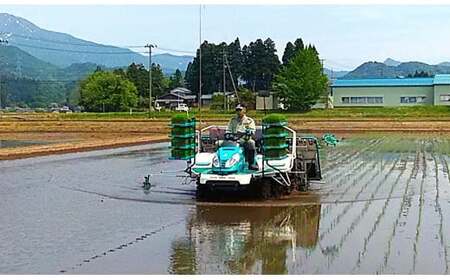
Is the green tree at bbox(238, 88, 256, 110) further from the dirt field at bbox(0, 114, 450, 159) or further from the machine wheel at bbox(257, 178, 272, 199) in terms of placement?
the machine wheel at bbox(257, 178, 272, 199)

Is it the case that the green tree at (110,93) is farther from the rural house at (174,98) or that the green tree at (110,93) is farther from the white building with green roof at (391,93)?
the white building with green roof at (391,93)

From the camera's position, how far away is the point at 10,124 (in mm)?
49000

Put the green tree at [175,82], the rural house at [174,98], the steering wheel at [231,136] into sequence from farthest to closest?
the green tree at [175,82]
the rural house at [174,98]
the steering wheel at [231,136]

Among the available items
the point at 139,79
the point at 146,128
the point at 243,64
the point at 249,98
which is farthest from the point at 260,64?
the point at 146,128

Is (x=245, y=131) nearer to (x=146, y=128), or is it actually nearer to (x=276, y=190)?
(x=276, y=190)

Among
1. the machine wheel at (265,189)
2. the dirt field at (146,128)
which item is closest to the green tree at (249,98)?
the dirt field at (146,128)

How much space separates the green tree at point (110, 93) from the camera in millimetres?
72463

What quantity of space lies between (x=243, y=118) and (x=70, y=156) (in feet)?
41.8

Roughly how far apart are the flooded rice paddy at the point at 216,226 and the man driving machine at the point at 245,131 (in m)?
0.78

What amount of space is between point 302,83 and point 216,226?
53525 mm

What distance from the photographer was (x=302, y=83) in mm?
62594

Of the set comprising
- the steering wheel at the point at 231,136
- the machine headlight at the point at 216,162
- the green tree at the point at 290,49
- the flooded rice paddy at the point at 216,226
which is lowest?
the flooded rice paddy at the point at 216,226

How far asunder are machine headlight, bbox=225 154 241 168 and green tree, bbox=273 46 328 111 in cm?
5112

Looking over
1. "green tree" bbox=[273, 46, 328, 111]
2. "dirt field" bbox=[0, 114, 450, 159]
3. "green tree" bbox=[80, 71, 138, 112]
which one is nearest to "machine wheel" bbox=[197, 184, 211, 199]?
"dirt field" bbox=[0, 114, 450, 159]
